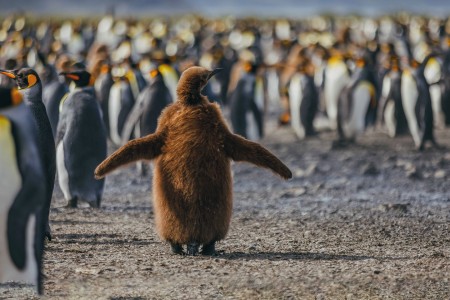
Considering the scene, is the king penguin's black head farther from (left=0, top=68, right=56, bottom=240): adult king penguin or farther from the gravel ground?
(left=0, top=68, right=56, bottom=240): adult king penguin

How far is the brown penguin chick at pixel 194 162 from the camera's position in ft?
19.9

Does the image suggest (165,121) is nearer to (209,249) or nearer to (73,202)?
(209,249)

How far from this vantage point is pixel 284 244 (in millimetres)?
6871

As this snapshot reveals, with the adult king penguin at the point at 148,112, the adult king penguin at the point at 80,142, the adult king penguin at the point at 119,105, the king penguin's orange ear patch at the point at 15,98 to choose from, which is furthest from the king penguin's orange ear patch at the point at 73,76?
the adult king penguin at the point at 119,105

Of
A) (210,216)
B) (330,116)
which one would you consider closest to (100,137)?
(210,216)

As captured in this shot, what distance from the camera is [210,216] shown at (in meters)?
6.14

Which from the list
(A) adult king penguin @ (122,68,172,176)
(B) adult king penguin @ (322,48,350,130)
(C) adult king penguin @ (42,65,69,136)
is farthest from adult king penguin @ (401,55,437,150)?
(C) adult king penguin @ (42,65,69,136)

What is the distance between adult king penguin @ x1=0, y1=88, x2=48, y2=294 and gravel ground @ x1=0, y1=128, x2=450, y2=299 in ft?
1.16

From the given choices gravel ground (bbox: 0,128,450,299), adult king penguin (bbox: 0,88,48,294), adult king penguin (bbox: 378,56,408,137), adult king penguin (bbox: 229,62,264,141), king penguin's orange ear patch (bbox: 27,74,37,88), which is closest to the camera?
adult king penguin (bbox: 0,88,48,294)

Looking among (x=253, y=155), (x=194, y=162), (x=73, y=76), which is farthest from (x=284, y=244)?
(x=73, y=76)

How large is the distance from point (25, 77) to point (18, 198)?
6.78ft

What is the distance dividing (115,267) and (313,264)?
111cm

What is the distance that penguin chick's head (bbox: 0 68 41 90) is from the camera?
684cm

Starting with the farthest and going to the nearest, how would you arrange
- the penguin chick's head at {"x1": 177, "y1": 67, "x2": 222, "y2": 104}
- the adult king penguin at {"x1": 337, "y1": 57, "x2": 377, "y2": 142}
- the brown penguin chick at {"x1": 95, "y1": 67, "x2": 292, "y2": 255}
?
the adult king penguin at {"x1": 337, "y1": 57, "x2": 377, "y2": 142}, the penguin chick's head at {"x1": 177, "y1": 67, "x2": 222, "y2": 104}, the brown penguin chick at {"x1": 95, "y1": 67, "x2": 292, "y2": 255}
